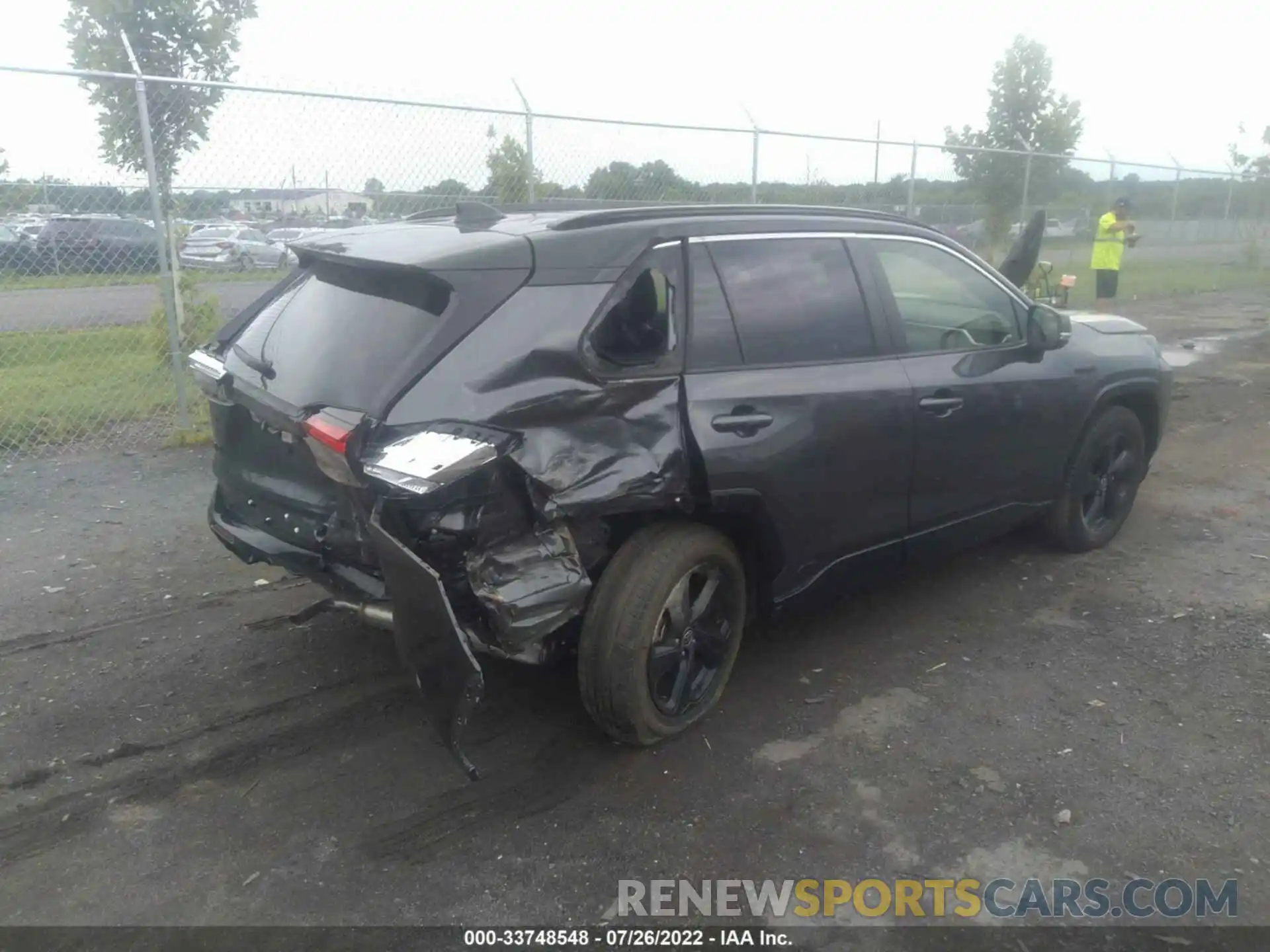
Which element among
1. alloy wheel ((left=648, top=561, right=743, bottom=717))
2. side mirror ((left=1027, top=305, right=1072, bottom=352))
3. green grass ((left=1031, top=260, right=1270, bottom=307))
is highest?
side mirror ((left=1027, top=305, right=1072, bottom=352))

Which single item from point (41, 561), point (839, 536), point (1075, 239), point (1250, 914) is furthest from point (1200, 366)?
point (41, 561)

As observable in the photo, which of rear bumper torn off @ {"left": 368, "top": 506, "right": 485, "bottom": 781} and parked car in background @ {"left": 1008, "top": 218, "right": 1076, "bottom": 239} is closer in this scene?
rear bumper torn off @ {"left": 368, "top": 506, "right": 485, "bottom": 781}

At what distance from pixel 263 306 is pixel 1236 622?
4.33 m

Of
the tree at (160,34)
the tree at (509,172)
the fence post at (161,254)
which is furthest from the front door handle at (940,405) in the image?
the tree at (160,34)

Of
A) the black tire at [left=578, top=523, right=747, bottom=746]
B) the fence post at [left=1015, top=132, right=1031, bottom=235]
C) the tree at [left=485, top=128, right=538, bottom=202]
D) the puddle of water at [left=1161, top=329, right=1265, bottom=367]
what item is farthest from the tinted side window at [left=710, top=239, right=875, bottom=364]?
the fence post at [left=1015, top=132, right=1031, bottom=235]

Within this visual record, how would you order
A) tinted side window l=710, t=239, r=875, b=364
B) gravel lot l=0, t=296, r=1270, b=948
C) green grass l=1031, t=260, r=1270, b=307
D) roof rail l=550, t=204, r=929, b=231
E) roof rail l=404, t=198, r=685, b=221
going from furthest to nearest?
1. green grass l=1031, t=260, r=1270, b=307
2. roof rail l=404, t=198, r=685, b=221
3. tinted side window l=710, t=239, r=875, b=364
4. roof rail l=550, t=204, r=929, b=231
5. gravel lot l=0, t=296, r=1270, b=948

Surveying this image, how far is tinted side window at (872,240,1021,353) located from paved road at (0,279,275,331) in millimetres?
4504

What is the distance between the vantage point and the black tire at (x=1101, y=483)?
496 centimetres

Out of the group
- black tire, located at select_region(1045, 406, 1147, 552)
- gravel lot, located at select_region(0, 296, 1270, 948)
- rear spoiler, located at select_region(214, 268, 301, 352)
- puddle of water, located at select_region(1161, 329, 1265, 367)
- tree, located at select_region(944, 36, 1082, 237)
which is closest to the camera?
gravel lot, located at select_region(0, 296, 1270, 948)

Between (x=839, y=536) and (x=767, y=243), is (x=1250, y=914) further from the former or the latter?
(x=767, y=243)

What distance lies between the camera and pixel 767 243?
371cm

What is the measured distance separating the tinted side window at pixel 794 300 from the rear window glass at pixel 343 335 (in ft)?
3.61

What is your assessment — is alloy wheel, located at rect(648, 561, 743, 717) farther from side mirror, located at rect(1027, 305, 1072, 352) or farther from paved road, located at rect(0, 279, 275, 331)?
paved road, located at rect(0, 279, 275, 331)

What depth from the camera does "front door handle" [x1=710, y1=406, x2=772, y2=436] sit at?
11.1 ft
